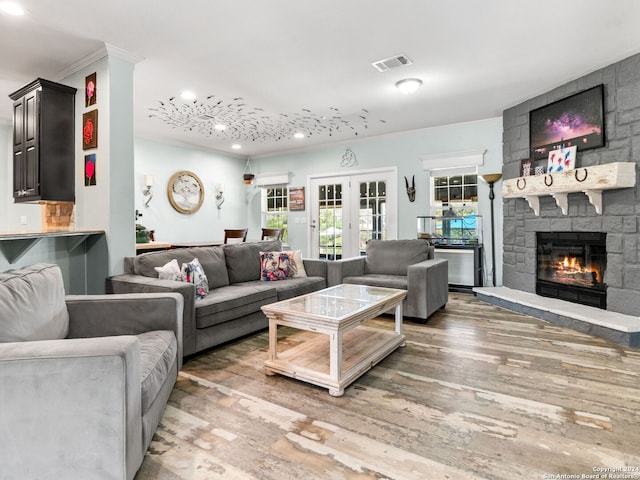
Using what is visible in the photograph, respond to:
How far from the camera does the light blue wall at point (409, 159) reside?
532cm

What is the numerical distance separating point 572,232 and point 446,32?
2647 mm

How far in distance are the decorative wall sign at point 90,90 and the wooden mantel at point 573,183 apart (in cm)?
462

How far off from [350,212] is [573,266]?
351cm

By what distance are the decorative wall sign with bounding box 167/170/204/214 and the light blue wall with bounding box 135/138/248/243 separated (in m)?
0.08

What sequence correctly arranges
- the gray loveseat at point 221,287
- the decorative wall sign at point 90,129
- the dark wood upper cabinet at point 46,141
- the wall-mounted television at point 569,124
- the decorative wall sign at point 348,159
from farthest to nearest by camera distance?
the decorative wall sign at point 348,159, the wall-mounted television at point 569,124, the dark wood upper cabinet at point 46,141, the decorative wall sign at point 90,129, the gray loveseat at point 221,287

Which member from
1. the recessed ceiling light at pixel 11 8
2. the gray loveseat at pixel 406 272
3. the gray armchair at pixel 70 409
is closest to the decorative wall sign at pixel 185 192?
the gray loveseat at pixel 406 272

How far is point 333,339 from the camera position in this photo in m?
2.20

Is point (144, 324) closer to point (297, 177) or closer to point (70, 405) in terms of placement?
point (70, 405)

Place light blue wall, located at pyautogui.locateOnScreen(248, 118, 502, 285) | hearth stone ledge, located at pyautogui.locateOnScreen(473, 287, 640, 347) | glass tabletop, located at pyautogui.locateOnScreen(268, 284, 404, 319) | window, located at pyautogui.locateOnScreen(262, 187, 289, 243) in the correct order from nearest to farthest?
glass tabletop, located at pyautogui.locateOnScreen(268, 284, 404, 319)
hearth stone ledge, located at pyautogui.locateOnScreen(473, 287, 640, 347)
light blue wall, located at pyautogui.locateOnScreen(248, 118, 502, 285)
window, located at pyautogui.locateOnScreen(262, 187, 289, 243)

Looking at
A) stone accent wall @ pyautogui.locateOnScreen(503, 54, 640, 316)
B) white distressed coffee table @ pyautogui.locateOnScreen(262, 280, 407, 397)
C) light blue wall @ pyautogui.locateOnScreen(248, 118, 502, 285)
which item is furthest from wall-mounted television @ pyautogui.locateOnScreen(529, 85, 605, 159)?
white distressed coffee table @ pyautogui.locateOnScreen(262, 280, 407, 397)

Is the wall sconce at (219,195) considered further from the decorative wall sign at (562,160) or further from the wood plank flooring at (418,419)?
the decorative wall sign at (562,160)

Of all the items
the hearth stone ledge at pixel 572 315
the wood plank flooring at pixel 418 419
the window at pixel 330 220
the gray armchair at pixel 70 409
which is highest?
the window at pixel 330 220

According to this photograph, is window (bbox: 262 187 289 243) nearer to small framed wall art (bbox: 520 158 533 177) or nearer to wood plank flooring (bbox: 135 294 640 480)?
small framed wall art (bbox: 520 158 533 177)

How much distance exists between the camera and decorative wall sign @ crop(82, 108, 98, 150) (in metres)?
3.21
